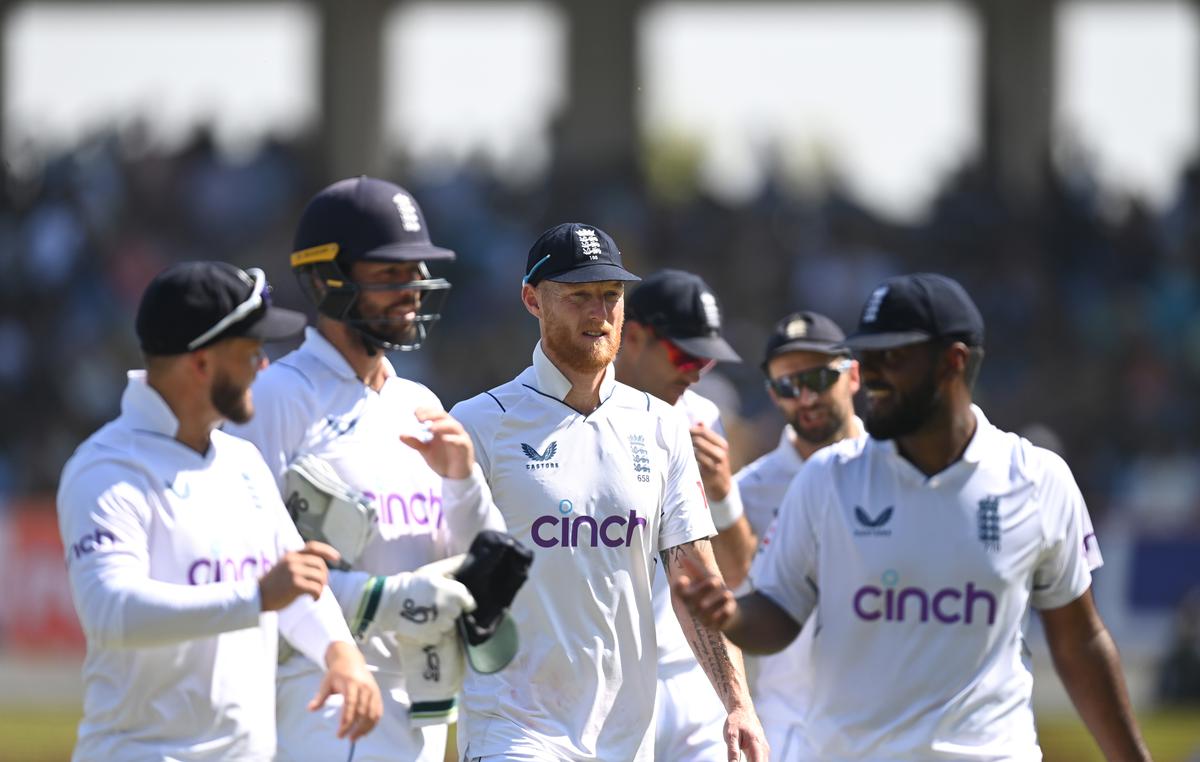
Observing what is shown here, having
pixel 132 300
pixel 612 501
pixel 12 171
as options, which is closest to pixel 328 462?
pixel 612 501

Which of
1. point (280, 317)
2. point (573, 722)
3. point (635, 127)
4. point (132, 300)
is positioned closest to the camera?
point (280, 317)

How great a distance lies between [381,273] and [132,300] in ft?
60.2

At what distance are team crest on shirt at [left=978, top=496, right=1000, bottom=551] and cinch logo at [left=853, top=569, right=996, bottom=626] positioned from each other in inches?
5.5

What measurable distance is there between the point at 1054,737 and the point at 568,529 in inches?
495

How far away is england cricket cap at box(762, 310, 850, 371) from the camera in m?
8.02

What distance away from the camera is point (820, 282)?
24297 mm

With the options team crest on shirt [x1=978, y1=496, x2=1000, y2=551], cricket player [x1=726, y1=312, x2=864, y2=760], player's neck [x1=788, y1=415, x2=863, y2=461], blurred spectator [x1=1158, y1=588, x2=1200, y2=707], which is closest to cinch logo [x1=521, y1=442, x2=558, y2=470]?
team crest on shirt [x1=978, y1=496, x2=1000, y2=551]

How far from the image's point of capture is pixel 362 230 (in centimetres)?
627

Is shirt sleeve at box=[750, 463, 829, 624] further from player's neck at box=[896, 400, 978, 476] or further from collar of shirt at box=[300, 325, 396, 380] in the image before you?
collar of shirt at box=[300, 325, 396, 380]

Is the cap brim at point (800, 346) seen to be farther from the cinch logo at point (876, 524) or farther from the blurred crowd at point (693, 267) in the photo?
the blurred crowd at point (693, 267)

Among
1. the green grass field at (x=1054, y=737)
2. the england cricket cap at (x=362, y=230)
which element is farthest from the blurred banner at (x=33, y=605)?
the england cricket cap at (x=362, y=230)

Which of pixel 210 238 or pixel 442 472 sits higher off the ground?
pixel 442 472

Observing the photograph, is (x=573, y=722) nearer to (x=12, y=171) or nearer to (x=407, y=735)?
(x=407, y=735)

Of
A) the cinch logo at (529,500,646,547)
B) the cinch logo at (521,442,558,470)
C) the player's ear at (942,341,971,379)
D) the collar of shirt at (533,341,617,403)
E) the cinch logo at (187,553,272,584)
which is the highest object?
the player's ear at (942,341,971,379)
